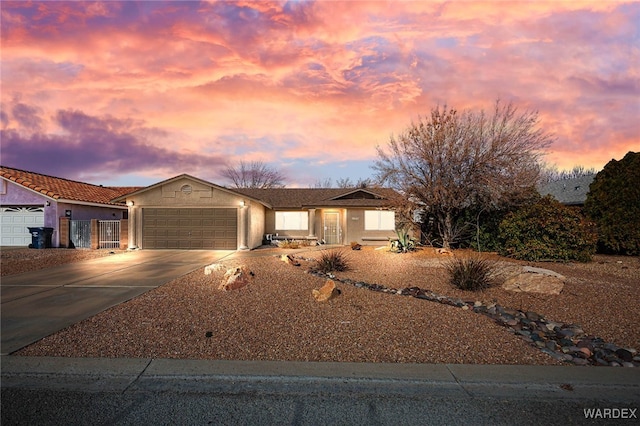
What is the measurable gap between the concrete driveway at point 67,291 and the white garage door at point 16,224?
31.7 feet

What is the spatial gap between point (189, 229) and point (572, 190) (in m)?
27.4

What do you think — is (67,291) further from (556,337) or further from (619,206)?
(619,206)

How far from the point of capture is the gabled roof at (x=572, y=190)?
22.9 m

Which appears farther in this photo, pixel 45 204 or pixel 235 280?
pixel 45 204

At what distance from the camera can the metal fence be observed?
59.3 ft

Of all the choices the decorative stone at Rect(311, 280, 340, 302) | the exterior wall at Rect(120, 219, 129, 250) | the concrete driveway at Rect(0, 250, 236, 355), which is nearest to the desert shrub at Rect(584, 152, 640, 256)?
the decorative stone at Rect(311, 280, 340, 302)

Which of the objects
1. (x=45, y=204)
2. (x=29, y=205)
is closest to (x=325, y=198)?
(x=45, y=204)

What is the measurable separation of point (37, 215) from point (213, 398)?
21303mm

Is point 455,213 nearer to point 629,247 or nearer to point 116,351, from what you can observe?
point 629,247

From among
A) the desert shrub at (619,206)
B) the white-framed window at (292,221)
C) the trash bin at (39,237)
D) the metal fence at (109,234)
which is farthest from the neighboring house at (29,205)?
the desert shrub at (619,206)

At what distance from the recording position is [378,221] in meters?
21.6

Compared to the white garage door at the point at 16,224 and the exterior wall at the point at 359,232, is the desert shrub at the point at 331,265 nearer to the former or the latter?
the exterior wall at the point at 359,232

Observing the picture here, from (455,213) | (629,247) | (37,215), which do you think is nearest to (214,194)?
(37,215)

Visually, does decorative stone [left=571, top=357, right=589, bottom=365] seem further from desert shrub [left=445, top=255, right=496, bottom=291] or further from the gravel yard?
desert shrub [left=445, top=255, right=496, bottom=291]
